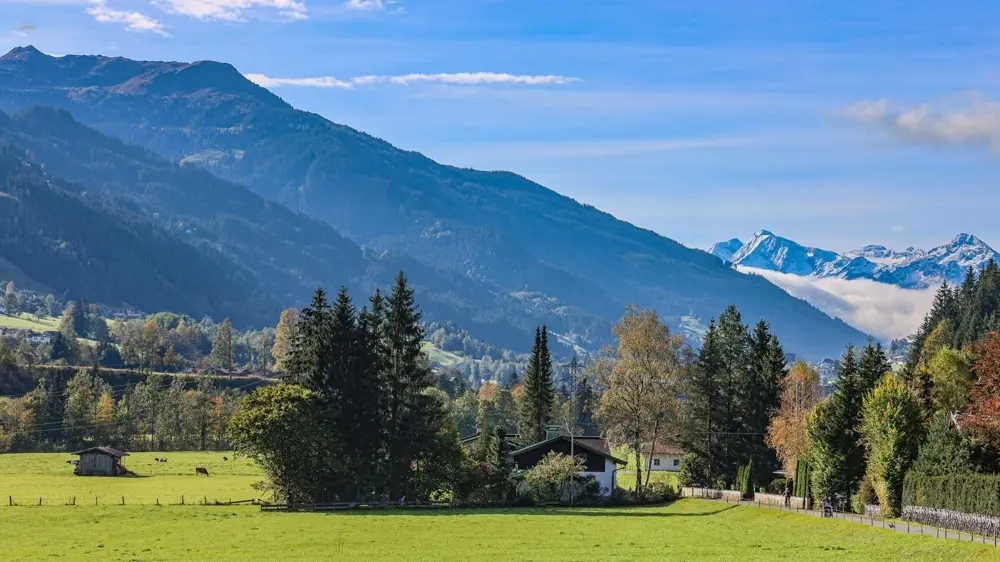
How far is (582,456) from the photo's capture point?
106m

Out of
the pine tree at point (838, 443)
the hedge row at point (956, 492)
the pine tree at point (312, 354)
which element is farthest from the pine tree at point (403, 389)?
the hedge row at point (956, 492)

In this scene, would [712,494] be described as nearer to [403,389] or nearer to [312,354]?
[403,389]

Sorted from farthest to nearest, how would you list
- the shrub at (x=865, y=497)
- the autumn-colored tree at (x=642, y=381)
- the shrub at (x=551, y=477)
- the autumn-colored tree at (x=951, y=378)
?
the autumn-colored tree at (x=951, y=378) → the autumn-colored tree at (x=642, y=381) → the shrub at (x=551, y=477) → the shrub at (x=865, y=497)

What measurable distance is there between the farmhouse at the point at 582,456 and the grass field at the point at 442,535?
34.7ft

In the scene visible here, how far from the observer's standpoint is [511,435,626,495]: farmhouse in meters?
106

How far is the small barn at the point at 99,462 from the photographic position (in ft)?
417

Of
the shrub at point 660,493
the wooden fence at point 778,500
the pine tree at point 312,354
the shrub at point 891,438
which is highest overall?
the pine tree at point 312,354

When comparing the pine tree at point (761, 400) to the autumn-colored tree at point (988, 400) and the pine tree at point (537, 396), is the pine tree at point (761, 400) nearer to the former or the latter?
the autumn-colored tree at point (988, 400)

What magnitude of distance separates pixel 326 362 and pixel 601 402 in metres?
26.0

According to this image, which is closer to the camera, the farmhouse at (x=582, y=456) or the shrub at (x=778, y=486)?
the shrub at (x=778, y=486)

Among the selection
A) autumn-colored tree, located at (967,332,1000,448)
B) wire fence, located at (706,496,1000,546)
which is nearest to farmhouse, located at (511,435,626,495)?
wire fence, located at (706,496,1000,546)

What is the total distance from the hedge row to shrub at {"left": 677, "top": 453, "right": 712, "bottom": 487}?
114 ft

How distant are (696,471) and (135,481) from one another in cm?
5527

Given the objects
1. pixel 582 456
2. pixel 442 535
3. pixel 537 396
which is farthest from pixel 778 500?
pixel 537 396
